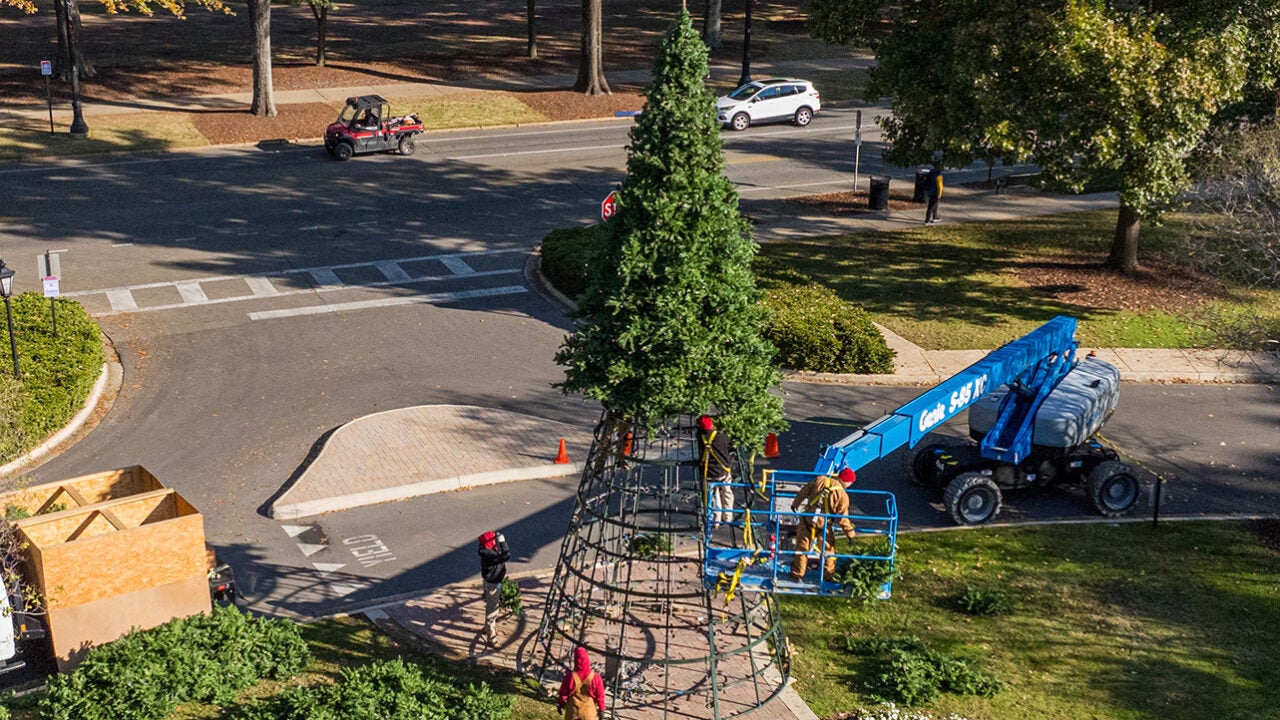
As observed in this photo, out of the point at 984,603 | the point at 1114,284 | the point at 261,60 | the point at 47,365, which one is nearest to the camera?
the point at 984,603

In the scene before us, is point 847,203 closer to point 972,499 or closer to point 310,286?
point 310,286

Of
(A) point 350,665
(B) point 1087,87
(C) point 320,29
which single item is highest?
(C) point 320,29

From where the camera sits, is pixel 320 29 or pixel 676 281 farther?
pixel 320 29

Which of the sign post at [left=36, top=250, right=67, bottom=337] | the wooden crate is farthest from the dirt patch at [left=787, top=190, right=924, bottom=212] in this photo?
the wooden crate

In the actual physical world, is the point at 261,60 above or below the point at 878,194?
above

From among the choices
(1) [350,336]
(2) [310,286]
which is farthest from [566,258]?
(2) [310,286]

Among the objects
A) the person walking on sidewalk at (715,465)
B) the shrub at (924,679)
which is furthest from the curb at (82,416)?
the shrub at (924,679)

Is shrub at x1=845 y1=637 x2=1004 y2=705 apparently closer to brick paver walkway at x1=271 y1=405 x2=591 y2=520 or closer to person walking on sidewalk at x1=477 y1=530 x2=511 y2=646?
person walking on sidewalk at x1=477 y1=530 x2=511 y2=646
